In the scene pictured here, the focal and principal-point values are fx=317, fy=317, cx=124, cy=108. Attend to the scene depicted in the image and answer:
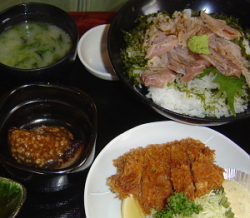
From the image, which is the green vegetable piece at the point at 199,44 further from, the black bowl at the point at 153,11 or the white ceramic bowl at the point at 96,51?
the white ceramic bowl at the point at 96,51

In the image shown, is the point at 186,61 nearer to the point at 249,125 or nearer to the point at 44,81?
the point at 249,125

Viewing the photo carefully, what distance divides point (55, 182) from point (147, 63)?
39.6 inches

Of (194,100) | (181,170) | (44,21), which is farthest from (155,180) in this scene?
(44,21)

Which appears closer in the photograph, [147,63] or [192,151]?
[192,151]

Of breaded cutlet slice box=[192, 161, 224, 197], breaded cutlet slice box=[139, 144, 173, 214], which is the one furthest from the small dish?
breaded cutlet slice box=[192, 161, 224, 197]

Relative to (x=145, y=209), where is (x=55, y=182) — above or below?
above

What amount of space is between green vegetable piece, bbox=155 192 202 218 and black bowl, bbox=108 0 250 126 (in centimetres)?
49

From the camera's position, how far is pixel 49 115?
7.26ft

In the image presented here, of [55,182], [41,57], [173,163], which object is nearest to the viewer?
[55,182]

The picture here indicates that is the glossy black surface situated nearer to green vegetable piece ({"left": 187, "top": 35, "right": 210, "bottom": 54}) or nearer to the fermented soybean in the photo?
the fermented soybean

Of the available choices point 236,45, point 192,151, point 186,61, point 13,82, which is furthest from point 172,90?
point 13,82

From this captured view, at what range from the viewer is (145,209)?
1.81m

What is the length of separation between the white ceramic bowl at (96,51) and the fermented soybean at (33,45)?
0.19 m

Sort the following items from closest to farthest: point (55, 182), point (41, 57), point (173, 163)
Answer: point (55, 182)
point (173, 163)
point (41, 57)
